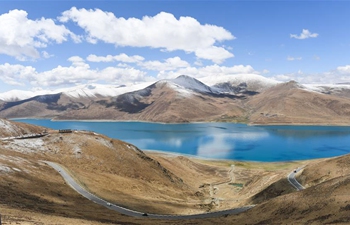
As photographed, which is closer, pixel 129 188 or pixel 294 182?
pixel 294 182

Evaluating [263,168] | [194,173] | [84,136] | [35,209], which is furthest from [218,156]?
[35,209]

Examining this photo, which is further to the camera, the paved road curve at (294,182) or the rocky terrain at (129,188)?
the paved road curve at (294,182)

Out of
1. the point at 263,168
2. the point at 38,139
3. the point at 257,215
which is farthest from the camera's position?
the point at 263,168

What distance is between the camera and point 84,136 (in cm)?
10044

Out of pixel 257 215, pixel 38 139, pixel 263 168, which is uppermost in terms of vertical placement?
pixel 38 139

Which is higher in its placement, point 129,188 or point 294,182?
point 294,182

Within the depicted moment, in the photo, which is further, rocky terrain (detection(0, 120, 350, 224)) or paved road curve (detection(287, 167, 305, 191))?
paved road curve (detection(287, 167, 305, 191))

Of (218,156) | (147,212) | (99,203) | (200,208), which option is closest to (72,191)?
(99,203)

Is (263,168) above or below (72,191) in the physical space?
below

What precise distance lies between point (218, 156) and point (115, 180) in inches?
4222

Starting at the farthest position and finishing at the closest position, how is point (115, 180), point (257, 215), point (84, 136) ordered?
point (84, 136) → point (115, 180) → point (257, 215)

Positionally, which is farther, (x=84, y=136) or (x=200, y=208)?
(x=84, y=136)

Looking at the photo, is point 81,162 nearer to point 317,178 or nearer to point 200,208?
point 200,208

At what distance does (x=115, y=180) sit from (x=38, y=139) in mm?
32226
